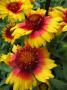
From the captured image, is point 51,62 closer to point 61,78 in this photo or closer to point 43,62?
point 43,62

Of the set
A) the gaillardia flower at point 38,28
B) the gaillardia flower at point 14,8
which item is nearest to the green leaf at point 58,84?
the gaillardia flower at point 38,28

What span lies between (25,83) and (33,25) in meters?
0.22

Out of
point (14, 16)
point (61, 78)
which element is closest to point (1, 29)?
→ point (14, 16)

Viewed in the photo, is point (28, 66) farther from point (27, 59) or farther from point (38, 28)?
point (38, 28)

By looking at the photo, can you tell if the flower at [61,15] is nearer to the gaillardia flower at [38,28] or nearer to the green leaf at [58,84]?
the gaillardia flower at [38,28]

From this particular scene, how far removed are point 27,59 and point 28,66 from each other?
0.08 ft

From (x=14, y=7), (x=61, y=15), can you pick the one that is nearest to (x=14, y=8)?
(x=14, y=7)

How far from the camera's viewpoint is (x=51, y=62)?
1.27m

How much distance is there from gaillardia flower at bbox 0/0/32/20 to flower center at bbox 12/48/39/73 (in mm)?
395

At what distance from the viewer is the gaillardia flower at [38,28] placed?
121 cm

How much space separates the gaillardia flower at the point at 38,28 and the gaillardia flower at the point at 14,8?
0.34 metres

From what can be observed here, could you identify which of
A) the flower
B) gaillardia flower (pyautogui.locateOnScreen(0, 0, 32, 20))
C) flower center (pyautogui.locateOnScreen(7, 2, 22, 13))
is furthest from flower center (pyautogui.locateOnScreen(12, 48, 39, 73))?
flower center (pyautogui.locateOnScreen(7, 2, 22, 13))

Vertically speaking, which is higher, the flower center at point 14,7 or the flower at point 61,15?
the flower at point 61,15

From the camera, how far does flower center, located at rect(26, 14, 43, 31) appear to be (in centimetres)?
130
